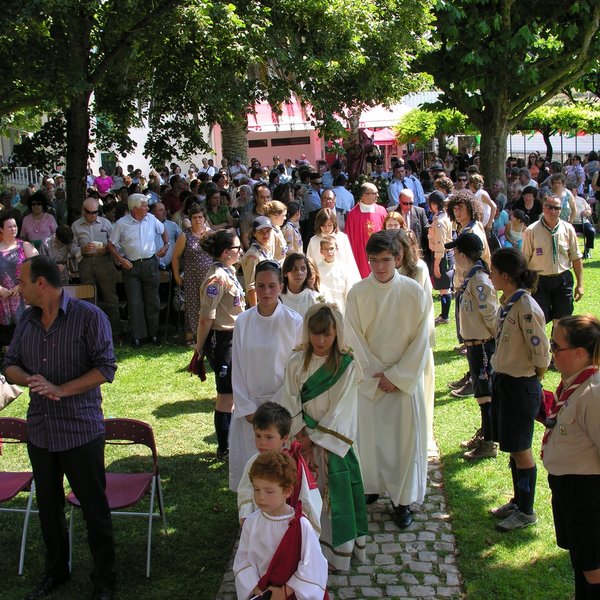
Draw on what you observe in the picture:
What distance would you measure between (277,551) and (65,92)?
28.2 feet

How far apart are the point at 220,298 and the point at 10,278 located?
438cm

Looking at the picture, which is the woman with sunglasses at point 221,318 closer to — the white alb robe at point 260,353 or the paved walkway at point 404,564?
the white alb robe at point 260,353

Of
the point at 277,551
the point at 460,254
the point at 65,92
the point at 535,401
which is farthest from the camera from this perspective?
the point at 65,92

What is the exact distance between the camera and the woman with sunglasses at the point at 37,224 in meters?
12.9

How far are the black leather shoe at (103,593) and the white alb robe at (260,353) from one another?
55.0 inches

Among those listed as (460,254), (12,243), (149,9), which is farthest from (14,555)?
(149,9)

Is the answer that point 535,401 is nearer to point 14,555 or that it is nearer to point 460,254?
point 460,254

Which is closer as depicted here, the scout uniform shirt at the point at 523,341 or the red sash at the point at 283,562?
the red sash at the point at 283,562

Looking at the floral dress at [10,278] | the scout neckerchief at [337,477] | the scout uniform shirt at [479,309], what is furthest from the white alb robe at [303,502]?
the floral dress at [10,278]

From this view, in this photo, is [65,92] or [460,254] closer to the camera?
[460,254]

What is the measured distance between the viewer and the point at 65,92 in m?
11.1

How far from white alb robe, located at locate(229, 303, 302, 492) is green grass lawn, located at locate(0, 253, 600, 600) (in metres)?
1.02

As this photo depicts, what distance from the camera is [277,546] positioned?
4.14 meters

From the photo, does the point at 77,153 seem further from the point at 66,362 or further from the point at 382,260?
the point at 66,362
